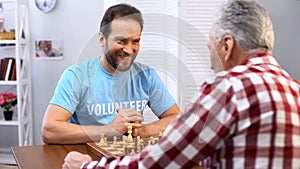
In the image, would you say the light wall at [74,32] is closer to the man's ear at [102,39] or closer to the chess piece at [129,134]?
the man's ear at [102,39]

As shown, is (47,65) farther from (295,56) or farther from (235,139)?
(235,139)

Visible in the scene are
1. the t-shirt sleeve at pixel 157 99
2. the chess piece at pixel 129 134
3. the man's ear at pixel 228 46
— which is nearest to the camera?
the man's ear at pixel 228 46

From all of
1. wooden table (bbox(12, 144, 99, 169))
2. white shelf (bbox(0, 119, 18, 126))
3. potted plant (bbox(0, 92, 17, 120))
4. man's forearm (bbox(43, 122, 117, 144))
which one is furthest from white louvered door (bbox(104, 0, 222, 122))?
white shelf (bbox(0, 119, 18, 126))

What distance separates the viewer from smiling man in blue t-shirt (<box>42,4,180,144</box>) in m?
1.90

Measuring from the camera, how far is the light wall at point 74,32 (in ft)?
13.5

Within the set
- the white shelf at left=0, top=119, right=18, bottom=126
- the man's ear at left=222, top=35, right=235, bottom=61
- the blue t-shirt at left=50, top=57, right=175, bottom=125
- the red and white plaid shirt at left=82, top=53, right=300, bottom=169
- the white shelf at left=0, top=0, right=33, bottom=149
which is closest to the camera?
the red and white plaid shirt at left=82, top=53, right=300, bottom=169

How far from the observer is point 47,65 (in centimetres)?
426

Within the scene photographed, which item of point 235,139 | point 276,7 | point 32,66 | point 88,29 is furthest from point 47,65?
point 235,139

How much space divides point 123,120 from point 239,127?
99cm

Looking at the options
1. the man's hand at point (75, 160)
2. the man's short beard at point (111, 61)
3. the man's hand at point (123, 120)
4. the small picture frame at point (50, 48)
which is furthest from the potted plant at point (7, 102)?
the man's hand at point (75, 160)

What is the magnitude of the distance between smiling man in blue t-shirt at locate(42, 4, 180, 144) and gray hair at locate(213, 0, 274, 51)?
88 centimetres

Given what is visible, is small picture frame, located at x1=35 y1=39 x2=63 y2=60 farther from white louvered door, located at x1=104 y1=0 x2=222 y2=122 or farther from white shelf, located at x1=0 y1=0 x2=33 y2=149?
white louvered door, located at x1=104 y1=0 x2=222 y2=122

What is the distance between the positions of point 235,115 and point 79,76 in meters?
1.22

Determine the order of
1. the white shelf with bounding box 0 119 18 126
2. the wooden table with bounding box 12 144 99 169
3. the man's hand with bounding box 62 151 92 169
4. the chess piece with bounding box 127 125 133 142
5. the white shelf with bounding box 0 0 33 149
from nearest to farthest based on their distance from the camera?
the man's hand with bounding box 62 151 92 169
the wooden table with bounding box 12 144 99 169
the chess piece with bounding box 127 125 133 142
the white shelf with bounding box 0 0 33 149
the white shelf with bounding box 0 119 18 126
